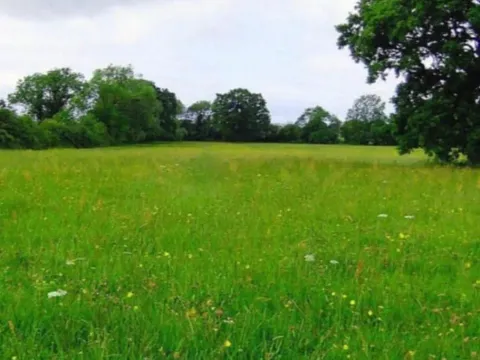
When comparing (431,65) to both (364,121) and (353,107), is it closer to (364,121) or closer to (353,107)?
(364,121)

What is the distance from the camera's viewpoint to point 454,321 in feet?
11.8

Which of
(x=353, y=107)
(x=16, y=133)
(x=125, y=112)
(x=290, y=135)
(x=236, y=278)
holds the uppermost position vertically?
(x=353, y=107)

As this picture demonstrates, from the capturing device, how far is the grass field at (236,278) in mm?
3230

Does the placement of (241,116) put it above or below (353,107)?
below

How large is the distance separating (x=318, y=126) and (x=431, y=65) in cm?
8664

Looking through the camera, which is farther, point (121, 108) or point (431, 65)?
point (121, 108)

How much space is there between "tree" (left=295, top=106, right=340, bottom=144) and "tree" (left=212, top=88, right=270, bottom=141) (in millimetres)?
8443

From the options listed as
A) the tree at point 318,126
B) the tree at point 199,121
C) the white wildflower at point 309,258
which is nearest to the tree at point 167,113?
the tree at point 199,121

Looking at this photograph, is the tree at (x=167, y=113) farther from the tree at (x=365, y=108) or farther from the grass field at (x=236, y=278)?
the grass field at (x=236, y=278)

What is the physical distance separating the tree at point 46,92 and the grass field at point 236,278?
276ft

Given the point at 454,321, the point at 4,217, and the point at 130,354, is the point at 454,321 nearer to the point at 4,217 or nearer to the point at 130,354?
the point at 130,354

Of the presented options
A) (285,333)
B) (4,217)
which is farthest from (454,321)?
(4,217)

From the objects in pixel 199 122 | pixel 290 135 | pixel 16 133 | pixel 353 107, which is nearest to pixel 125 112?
pixel 16 133

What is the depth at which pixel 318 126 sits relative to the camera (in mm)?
107438
